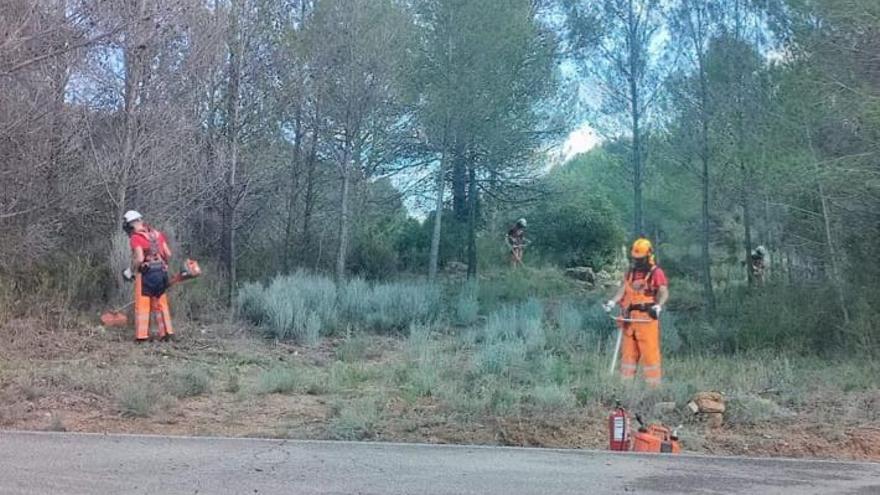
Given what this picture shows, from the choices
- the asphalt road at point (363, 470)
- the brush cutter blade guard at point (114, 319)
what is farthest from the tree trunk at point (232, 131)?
the asphalt road at point (363, 470)

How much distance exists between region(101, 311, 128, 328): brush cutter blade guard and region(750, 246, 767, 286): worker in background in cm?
1188

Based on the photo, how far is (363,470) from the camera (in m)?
6.80

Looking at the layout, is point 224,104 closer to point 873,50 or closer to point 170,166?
point 170,166

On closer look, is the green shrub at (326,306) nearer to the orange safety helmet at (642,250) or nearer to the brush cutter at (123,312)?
the brush cutter at (123,312)

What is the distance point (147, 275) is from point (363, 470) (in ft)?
23.8

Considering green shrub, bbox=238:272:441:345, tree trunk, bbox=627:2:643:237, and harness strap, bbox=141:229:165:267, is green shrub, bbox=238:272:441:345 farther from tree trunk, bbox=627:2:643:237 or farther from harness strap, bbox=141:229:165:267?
tree trunk, bbox=627:2:643:237

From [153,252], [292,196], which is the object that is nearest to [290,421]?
[153,252]

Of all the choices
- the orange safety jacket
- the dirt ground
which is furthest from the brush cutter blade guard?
the orange safety jacket

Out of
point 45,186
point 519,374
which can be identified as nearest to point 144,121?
point 45,186

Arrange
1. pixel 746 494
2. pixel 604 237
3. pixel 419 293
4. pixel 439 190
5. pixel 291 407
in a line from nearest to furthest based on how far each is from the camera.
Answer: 1. pixel 746 494
2. pixel 291 407
3. pixel 419 293
4. pixel 439 190
5. pixel 604 237

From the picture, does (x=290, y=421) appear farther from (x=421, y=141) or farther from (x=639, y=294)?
(x=421, y=141)

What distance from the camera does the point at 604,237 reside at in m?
27.9

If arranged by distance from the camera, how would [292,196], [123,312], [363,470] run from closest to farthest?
[363,470] < [123,312] < [292,196]

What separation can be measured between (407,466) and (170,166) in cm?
927
